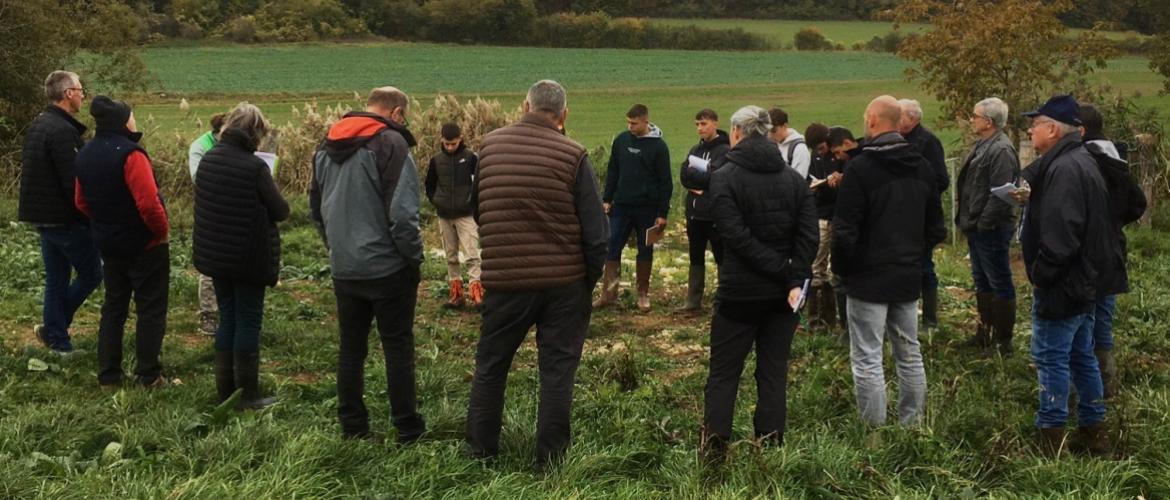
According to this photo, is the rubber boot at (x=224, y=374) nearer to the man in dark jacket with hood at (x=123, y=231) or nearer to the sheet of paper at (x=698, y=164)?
the man in dark jacket with hood at (x=123, y=231)

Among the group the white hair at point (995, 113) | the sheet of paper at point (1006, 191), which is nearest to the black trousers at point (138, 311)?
the sheet of paper at point (1006, 191)

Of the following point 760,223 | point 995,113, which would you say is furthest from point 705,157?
point 760,223

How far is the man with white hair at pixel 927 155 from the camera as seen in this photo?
23.3ft

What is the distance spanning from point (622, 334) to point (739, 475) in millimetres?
Answer: 3926

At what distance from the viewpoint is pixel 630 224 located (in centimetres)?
953

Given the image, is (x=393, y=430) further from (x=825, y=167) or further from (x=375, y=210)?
(x=825, y=167)

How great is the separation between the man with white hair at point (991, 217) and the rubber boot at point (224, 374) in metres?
5.23

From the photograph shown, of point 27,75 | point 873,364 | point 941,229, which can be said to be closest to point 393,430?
point 873,364

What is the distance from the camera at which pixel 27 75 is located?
1484 cm

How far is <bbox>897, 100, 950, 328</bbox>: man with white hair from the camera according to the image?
7.11 metres

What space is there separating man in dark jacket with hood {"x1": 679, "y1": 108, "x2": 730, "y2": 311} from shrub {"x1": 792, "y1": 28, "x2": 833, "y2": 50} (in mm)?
52647

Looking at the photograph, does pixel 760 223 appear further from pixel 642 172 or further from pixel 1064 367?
pixel 642 172

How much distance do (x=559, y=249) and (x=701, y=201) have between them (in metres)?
3.94

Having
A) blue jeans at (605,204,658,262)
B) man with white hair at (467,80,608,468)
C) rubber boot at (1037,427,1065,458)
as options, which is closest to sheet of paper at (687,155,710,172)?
man with white hair at (467,80,608,468)
